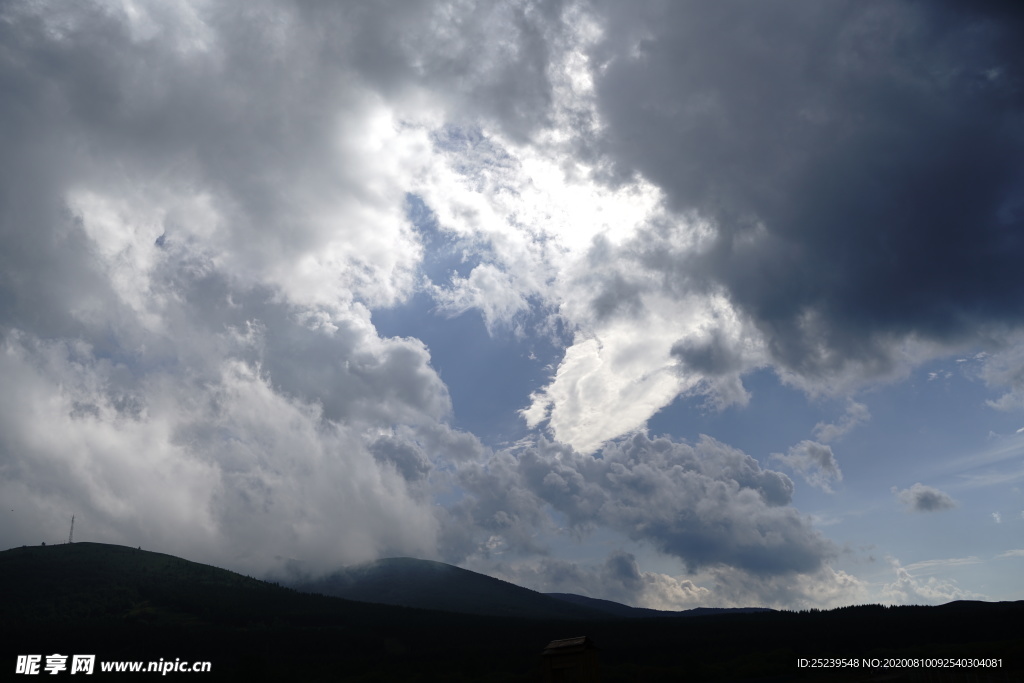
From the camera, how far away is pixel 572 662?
3594 centimetres

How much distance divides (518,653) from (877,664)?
104269 mm

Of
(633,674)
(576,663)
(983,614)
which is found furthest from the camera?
(983,614)

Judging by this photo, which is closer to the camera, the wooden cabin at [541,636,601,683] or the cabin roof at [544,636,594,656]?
the wooden cabin at [541,636,601,683]

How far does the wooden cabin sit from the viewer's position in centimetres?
3547

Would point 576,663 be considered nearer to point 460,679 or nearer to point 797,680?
point 797,680

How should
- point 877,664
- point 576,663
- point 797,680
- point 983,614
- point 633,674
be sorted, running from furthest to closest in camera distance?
point 983,614
point 633,674
point 877,664
point 797,680
point 576,663

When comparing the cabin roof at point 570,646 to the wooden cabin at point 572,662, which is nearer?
the wooden cabin at point 572,662

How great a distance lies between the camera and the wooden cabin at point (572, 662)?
3547cm

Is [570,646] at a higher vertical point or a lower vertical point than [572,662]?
higher

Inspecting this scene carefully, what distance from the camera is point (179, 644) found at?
7859 inches

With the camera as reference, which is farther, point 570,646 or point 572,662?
point 570,646

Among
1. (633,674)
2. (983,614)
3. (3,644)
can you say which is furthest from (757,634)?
(3,644)

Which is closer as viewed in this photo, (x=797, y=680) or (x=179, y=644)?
(x=797, y=680)

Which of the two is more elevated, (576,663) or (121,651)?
(576,663)
